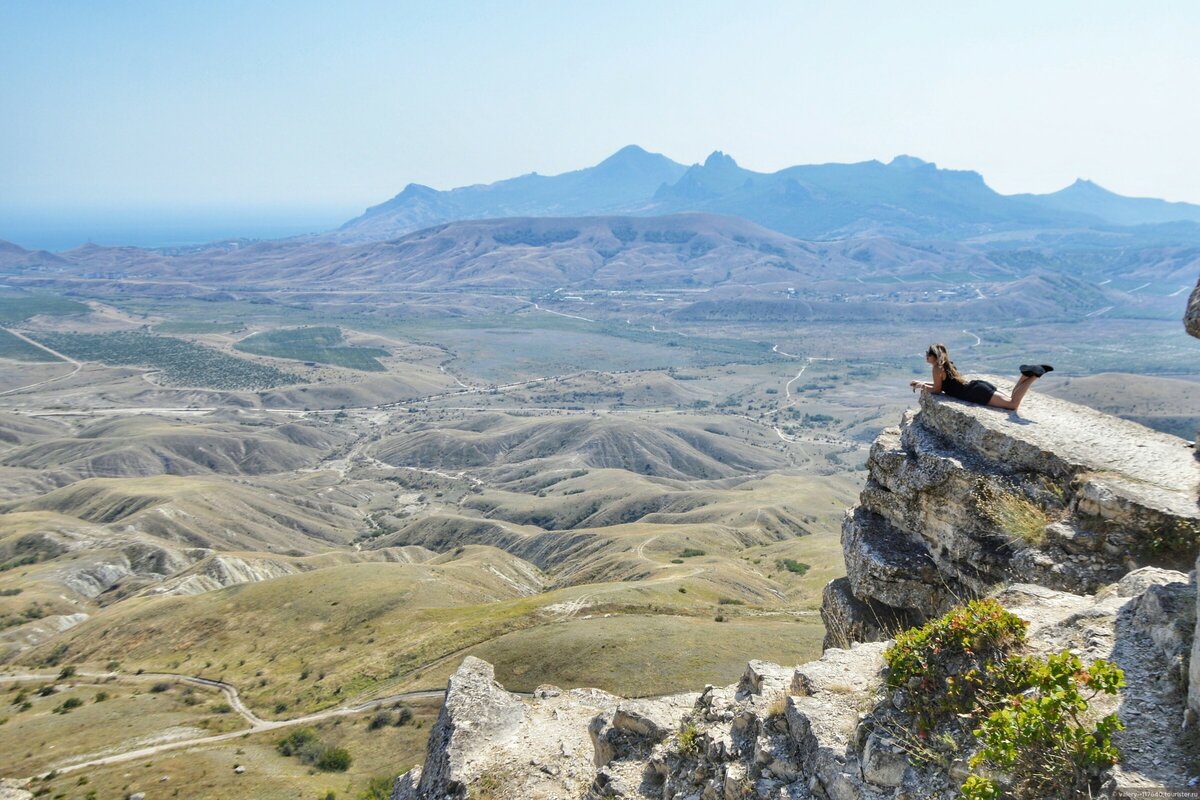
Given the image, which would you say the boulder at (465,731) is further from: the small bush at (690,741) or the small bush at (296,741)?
the small bush at (296,741)

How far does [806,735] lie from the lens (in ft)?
38.5

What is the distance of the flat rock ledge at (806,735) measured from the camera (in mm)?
8906

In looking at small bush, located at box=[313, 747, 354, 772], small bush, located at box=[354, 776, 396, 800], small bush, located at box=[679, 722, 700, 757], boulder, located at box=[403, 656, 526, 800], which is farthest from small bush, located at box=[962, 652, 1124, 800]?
small bush, located at box=[313, 747, 354, 772]

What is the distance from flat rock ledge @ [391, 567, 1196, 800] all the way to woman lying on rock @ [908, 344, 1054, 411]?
272 inches

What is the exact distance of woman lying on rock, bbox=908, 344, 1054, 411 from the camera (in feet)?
58.7

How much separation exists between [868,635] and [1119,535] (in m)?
7.39

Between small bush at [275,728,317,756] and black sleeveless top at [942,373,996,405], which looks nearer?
black sleeveless top at [942,373,996,405]

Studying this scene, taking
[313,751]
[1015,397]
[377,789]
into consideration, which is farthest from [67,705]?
[1015,397]

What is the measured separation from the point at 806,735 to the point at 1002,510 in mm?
7890

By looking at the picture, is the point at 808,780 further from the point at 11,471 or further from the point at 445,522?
the point at 11,471

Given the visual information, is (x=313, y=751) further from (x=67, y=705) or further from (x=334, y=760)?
(x=67, y=705)

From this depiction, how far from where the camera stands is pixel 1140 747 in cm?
797

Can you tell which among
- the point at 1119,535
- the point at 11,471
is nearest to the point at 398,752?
the point at 1119,535

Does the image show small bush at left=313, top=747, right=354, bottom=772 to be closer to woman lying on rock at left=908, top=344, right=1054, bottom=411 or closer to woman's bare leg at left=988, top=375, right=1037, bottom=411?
woman lying on rock at left=908, top=344, right=1054, bottom=411
